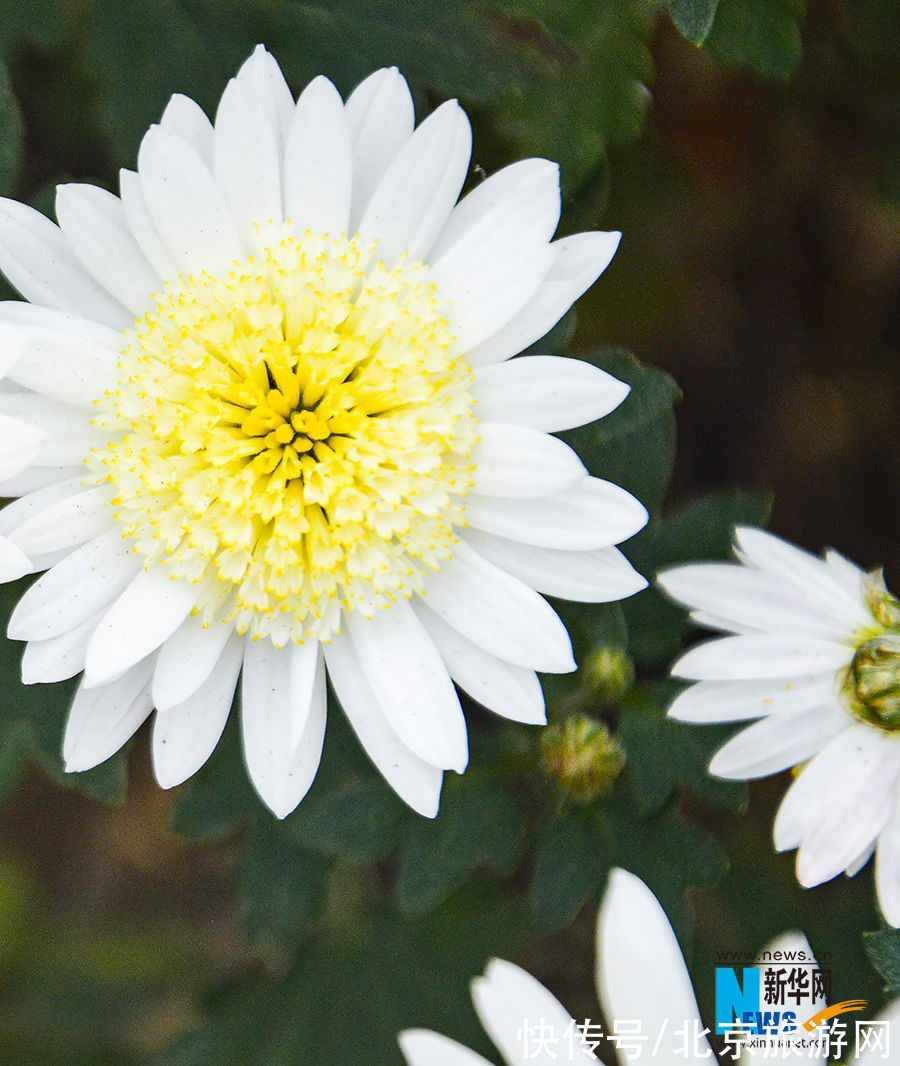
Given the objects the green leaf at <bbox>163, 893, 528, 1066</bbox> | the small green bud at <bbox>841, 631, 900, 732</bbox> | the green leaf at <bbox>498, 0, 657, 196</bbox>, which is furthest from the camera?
the green leaf at <bbox>163, 893, 528, 1066</bbox>

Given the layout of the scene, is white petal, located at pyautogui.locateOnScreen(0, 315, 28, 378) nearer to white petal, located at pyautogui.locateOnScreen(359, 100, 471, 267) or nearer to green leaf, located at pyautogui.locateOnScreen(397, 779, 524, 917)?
white petal, located at pyautogui.locateOnScreen(359, 100, 471, 267)

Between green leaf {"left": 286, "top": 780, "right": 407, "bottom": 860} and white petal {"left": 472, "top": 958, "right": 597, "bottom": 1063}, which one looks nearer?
white petal {"left": 472, "top": 958, "right": 597, "bottom": 1063}

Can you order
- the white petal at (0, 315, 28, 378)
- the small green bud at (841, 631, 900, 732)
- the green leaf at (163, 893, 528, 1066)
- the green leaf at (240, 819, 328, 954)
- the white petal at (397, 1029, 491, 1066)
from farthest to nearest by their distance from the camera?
the green leaf at (163, 893, 528, 1066) < the green leaf at (240, 819, 328, 954) < the small green bud at (841, 631, 900, 732) < the white petal at (0, 315, 28, 378) < the white petal at (397, 1029, 491, 1066)

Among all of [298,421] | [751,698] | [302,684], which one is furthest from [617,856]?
[298,421]

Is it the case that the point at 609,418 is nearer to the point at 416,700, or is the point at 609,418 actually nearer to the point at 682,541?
the point at 682,541

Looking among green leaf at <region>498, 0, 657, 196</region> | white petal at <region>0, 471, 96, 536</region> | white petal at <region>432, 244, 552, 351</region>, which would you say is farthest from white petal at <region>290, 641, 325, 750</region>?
green leaf at <region>498, 0, 657, 196</region>

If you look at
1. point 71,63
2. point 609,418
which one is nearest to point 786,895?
point 609,418
